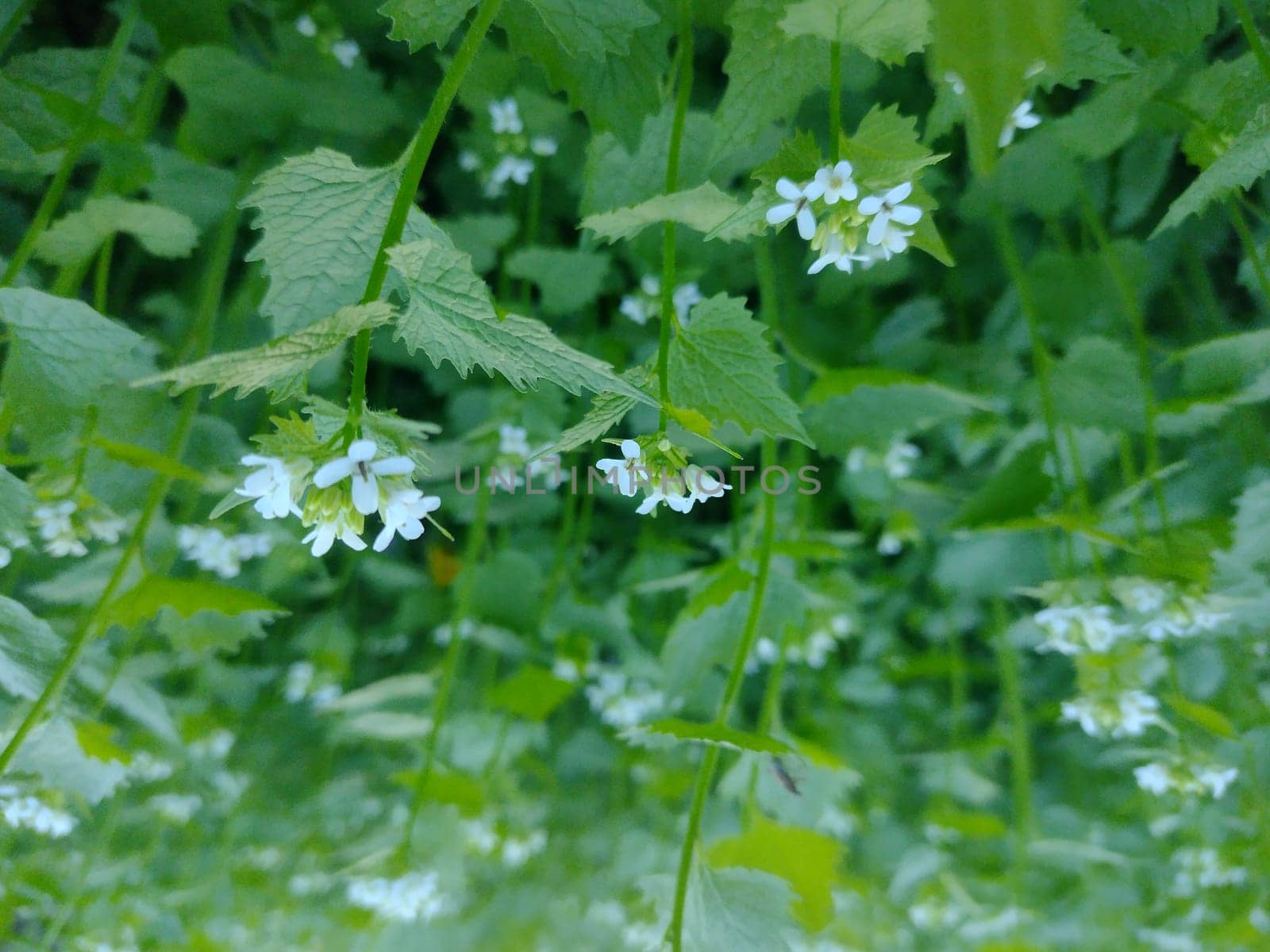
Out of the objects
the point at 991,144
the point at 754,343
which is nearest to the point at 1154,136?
the point at 754,343

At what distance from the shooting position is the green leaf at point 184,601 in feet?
1.73

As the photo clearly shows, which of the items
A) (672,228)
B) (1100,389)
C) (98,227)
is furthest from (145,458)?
(1100,389)

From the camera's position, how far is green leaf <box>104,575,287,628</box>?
0.53m

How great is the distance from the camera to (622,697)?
1.09 meters

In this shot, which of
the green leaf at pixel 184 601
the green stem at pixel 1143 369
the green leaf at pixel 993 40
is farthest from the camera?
the green stem at pixel 1143 369

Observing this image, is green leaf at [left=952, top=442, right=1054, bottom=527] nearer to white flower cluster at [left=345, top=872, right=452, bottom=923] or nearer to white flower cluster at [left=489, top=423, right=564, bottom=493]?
white flower cluster at [left=489, top=423, right=564, bottom=493]

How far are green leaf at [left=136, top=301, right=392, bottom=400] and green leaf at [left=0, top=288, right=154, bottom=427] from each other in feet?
0.67

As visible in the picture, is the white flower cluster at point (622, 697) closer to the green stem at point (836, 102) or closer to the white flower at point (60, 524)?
the white flower at point (60, 524)

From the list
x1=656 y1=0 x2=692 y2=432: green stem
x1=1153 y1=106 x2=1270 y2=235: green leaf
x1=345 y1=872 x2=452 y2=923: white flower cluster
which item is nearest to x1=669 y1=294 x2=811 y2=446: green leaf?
x1=656 y1=0 x2=692 y2=432: green stem

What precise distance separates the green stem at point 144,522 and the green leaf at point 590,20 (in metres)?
0.31

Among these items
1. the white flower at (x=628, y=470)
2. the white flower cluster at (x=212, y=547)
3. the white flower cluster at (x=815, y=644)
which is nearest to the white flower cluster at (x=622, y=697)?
the white flower cluster at (x=815, y=644)

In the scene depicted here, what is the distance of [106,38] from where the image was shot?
0.77 m

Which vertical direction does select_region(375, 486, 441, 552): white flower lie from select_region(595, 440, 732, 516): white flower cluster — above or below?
below

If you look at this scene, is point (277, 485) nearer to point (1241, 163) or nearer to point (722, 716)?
point (722, 716)
